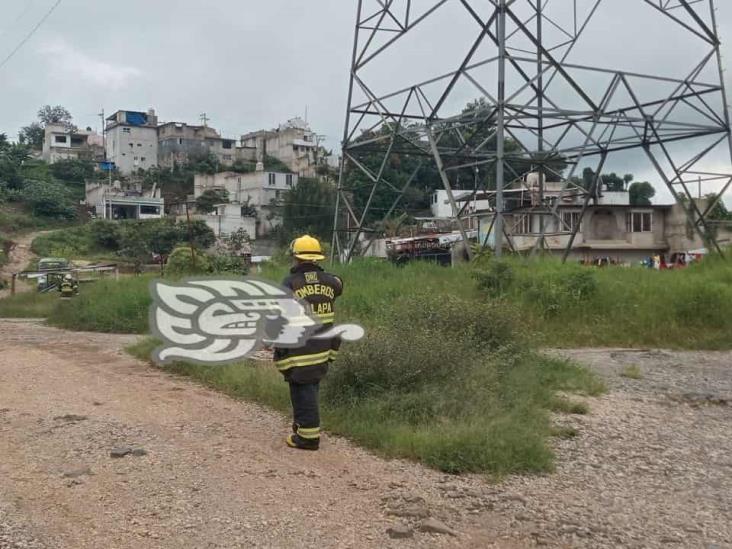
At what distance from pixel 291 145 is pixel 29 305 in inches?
2173

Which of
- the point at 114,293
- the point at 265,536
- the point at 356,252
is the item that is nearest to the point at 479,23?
the point at 356,252

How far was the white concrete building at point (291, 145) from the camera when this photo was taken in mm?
71688

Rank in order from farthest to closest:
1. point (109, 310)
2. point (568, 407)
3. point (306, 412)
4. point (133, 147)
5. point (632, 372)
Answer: point (133, 147) < point (109, 310) < point (632, 372) < point (568, 407) < point (306, 412)

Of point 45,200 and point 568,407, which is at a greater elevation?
point 45,200

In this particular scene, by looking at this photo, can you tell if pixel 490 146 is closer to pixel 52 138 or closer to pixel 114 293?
pixel 114 293

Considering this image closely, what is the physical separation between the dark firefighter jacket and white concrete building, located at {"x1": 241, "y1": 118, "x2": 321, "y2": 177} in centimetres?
6450

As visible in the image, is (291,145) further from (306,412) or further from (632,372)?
(306,412)

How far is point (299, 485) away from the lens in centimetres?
418

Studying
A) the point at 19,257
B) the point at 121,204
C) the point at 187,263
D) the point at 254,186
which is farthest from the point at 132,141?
the point at 187,263

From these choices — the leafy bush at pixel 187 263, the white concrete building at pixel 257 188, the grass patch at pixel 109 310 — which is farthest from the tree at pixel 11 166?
the grass patch at pixel 109 310

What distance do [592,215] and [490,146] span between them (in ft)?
50.2

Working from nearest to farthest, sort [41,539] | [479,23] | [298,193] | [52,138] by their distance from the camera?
1. [41,539]
2. [479,23]
3. [298,193]
4. [52,138]

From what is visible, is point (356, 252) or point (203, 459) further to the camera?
point (356, 252)

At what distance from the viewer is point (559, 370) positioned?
7688 millimetres
